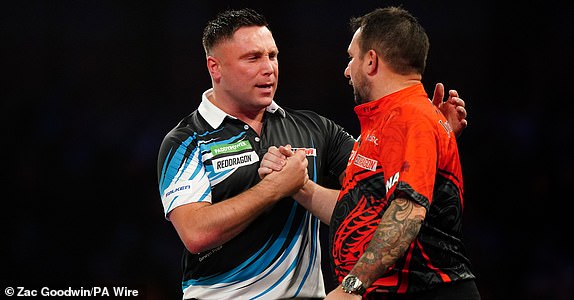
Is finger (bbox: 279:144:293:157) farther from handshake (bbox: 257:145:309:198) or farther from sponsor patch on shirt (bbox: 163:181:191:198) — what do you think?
sponsor patch on shirt (bbox: 163:181:191:198)

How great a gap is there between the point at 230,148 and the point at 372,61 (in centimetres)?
72

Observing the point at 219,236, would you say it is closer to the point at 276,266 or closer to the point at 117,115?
the point at 276,266

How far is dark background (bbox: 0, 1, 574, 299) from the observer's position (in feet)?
15.0

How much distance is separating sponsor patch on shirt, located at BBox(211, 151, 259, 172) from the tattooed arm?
2.86ft

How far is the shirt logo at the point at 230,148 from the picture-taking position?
256 cm

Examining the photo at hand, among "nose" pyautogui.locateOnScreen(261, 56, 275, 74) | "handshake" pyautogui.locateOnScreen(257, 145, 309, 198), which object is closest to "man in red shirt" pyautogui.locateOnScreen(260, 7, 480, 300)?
"handshake" pyautogui.locateOnScreen(257, 145, 309, 198)

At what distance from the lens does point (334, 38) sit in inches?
197

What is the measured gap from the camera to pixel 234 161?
2.56 m

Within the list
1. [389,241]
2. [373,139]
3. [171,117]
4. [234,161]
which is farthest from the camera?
[171,117]

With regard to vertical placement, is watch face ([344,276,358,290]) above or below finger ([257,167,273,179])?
below

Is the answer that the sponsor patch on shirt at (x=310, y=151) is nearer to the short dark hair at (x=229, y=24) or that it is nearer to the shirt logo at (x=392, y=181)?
the short dark hair at (x=229, y=24)

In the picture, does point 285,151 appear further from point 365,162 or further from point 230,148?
point 365,162

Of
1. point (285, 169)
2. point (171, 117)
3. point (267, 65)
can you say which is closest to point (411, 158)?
point (285, 169)

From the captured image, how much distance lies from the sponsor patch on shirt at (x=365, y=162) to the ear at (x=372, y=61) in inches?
10.9
